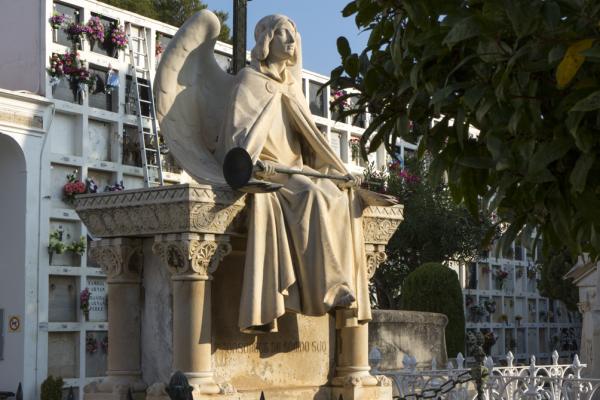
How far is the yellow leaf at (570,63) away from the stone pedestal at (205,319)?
4.45 meters

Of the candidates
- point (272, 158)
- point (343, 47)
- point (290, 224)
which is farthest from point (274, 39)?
point (343, 47)

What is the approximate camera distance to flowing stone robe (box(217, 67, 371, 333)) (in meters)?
8.12

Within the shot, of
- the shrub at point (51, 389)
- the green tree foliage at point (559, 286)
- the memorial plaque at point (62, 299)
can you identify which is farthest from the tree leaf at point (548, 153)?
the green tree foliage at point (559, 286)

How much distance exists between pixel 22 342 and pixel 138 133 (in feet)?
17.3

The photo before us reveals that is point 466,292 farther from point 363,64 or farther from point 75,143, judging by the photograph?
point 363,64

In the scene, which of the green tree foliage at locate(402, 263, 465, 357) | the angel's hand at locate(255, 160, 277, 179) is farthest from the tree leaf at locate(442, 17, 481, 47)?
the green tree foliage at locate(402, 263, 465, 357)

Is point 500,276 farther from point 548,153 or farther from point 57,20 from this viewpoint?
point 548,153

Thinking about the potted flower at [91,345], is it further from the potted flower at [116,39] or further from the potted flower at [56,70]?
the potted flower at [116,39]

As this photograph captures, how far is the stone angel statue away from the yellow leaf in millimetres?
4575

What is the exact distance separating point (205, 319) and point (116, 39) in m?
17.6

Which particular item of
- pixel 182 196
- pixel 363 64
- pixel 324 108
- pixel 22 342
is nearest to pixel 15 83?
pixel 22 342

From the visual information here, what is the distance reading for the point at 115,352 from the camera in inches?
332

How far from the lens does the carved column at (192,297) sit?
7.95 meters

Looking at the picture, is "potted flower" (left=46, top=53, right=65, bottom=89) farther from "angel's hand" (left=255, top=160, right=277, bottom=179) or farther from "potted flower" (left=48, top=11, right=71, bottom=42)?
"angel's hand" (left=255, top=160, right=277, bottom=179)
